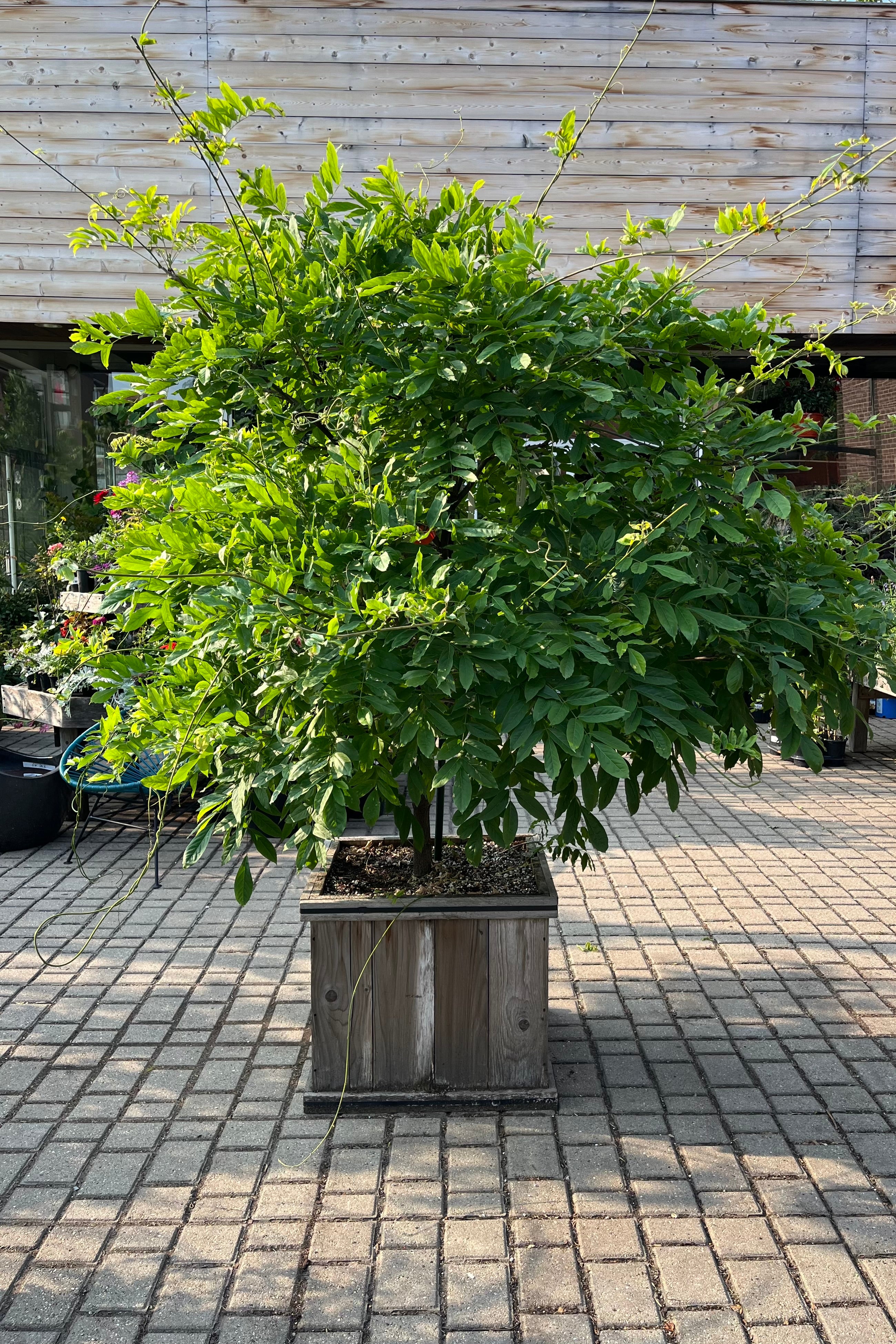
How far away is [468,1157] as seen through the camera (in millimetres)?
3678

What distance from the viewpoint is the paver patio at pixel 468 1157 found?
298 cm

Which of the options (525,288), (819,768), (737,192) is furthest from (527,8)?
(819,768)

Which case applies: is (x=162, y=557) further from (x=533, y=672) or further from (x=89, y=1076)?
(x=89, y=1076)

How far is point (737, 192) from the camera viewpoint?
9352 millimetres

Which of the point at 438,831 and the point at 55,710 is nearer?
the point at 438,831

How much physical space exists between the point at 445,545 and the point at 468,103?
6.73m

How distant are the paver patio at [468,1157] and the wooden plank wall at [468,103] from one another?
5.87m

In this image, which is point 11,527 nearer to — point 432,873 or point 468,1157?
point 432,873

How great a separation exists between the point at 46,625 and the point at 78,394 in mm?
4040

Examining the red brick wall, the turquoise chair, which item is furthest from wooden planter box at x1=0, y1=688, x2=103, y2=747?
the red brick wall

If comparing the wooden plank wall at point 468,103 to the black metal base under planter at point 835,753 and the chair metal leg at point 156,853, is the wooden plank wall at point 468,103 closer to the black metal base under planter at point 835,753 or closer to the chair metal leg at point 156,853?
the black metal base under planter at point 835,753

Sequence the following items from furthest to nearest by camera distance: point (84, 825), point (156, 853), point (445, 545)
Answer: point (84, 825) → point (156, 853) → point (445, 545)

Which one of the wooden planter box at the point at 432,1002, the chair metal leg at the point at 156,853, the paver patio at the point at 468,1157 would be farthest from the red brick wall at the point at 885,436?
the wooden planter box at the point at 432,1002

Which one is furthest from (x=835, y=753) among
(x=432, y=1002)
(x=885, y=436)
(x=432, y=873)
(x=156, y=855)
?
(x=432, y=1002)
